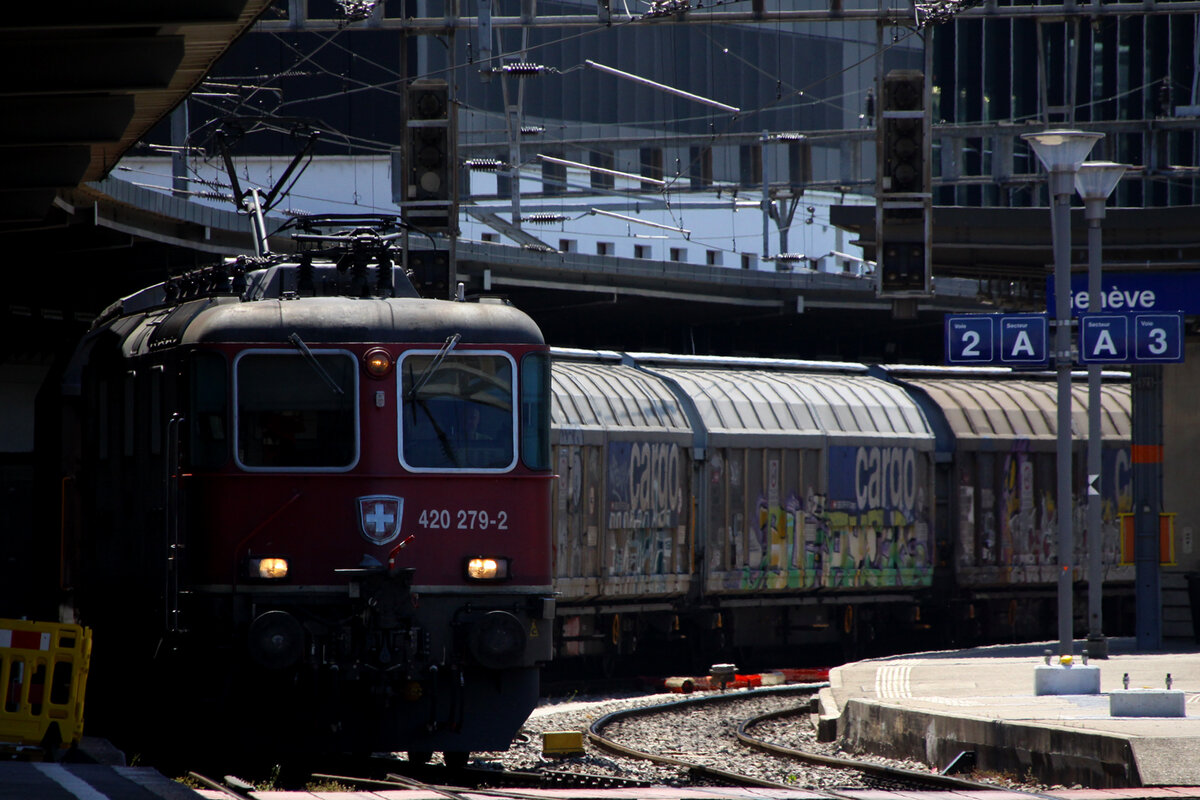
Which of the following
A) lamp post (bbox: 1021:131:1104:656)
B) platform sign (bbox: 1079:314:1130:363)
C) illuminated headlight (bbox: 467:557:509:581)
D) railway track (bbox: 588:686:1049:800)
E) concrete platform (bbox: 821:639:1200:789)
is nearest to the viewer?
concrete platform (bbox: 821:639:1200:789)

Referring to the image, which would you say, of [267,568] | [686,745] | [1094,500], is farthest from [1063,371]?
[267,568]

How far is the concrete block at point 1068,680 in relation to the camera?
13.7 metres

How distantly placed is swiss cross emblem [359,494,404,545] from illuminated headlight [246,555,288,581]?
0.52 metres

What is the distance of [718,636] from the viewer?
22.0 m

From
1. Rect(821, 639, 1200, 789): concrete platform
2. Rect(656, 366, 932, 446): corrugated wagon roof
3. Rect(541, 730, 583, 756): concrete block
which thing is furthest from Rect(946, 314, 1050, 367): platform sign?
Rect(656, 366, 932, 446): corrugated wagon roof

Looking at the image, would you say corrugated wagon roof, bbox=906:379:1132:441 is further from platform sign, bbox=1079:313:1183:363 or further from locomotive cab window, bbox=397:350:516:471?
locomotive cab window, bbox=397:350:516:471

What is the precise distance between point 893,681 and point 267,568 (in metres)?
7.26

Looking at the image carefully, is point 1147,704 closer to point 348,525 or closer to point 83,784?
point 348,525

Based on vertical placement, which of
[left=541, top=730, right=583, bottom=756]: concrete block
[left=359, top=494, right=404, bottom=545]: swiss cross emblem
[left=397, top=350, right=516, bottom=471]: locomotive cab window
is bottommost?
[left=541, top=730, right=583, bottom=756]: concrete block

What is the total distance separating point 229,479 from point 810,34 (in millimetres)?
49500

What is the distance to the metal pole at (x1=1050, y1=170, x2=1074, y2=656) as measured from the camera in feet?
50.5

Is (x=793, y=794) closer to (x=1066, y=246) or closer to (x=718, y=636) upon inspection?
(x=1066, y=246)

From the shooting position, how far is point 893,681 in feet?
53.0

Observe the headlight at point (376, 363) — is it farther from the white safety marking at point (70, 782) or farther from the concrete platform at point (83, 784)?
the white safety marking at point (70, 782)
